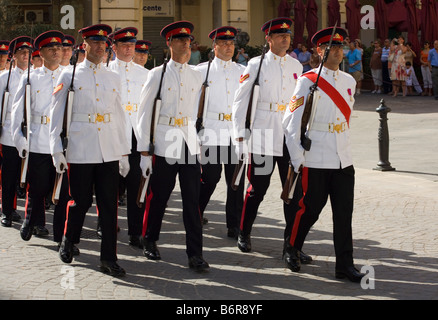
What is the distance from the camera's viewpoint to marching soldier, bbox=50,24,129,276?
800 centimetres

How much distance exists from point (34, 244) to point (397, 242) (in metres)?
3.67

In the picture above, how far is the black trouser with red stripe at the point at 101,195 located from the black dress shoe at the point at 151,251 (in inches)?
27.7

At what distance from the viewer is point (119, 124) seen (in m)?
8.23

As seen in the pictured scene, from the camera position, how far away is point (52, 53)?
952cm

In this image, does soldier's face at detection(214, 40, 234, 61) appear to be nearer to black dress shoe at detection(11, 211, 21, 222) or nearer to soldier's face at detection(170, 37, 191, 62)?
soldier's face at detection(170, 37, 191, 62)

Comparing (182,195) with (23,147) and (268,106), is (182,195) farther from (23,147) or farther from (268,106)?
(23,147)

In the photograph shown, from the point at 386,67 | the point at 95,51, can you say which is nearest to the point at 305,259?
the point at 95,51

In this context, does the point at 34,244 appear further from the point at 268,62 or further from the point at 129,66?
the point at 268,62

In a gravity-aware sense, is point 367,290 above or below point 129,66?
below

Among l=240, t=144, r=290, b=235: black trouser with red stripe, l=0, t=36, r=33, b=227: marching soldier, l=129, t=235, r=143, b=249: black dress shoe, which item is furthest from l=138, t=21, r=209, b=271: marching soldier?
l=0, t=36, r=33, b=227: marching soldier

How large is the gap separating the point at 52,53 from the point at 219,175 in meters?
2.15

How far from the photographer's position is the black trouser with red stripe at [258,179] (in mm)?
8805

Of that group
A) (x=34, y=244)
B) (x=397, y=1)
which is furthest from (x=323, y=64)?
(x=397, y=1)

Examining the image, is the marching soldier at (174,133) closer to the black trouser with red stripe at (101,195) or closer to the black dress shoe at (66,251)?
the black trouser with red stripe at (101,195)
